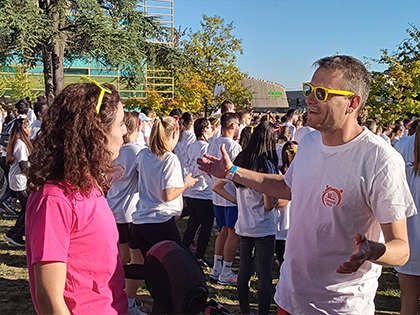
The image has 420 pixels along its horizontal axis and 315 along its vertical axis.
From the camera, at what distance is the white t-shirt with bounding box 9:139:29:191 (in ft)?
25.7

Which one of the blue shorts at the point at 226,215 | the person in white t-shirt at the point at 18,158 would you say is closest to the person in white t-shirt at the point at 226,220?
the blue shorts at the point at 226,215

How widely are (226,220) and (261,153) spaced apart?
70.2 inches

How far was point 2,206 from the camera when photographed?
33.3ft

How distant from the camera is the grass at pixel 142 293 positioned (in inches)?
212

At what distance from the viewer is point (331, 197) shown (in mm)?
2523

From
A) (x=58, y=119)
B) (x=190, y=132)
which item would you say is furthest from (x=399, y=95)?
(x=58, y=119)

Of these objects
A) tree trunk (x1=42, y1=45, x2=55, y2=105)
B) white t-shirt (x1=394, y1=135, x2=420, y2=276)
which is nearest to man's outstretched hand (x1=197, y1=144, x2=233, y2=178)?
white t-shirt (x1=394, y1=135, x2=420, y2=276)

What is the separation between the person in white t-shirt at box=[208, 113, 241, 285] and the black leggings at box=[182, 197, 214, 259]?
1.27 ft

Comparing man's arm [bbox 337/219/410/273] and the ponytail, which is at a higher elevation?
the ponytail

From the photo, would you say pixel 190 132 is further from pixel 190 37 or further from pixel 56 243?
pixel 190 37

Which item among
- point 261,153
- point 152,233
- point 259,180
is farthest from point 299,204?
point 152,233

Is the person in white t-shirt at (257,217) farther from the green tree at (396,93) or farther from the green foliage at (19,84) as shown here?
the green foliage at (19,84)

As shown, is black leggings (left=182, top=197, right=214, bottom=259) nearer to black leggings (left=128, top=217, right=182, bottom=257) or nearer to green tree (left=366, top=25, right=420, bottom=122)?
black leggings (left=128, top=217, right=182, bottom=257)

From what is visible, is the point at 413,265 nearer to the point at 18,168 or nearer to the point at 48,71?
the point at 18,168
